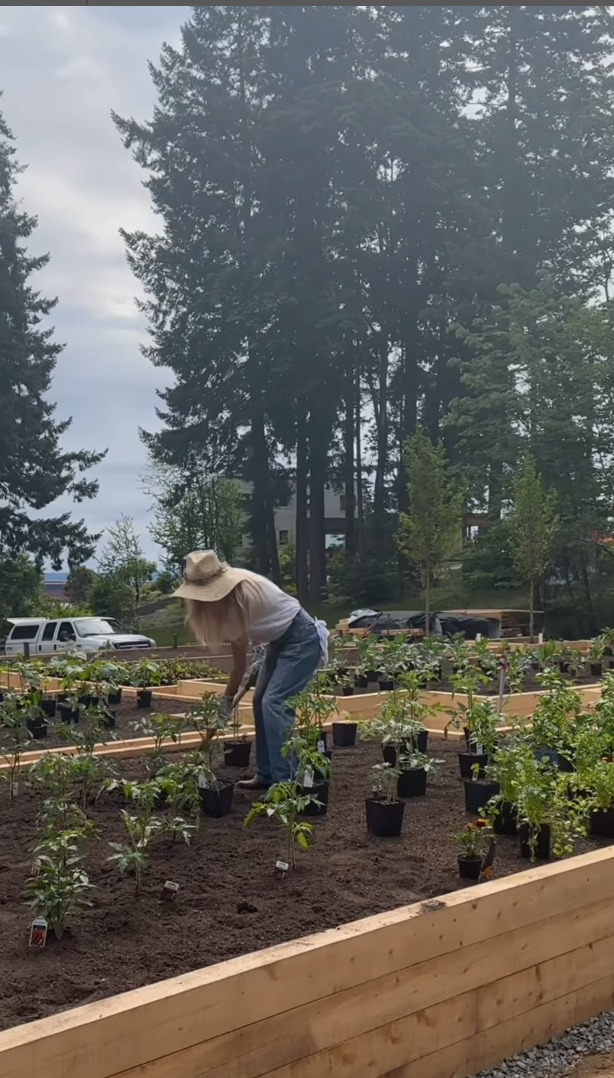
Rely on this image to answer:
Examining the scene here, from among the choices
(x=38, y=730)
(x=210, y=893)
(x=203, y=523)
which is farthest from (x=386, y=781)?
(x=203, y=523)

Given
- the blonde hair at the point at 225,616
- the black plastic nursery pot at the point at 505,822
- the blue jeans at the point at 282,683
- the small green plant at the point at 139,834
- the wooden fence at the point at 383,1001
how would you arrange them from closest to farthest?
the wooden fence at the point at 383,1001, the small green plant at the point at 139,834, the black plastic nursery pot at the point at 505,822, the blonde hair at the point at 225,616, the blue jeans at the point at 282,683

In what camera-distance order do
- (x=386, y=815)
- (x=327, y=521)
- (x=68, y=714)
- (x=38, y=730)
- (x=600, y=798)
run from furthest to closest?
(x=327, y=521) < (x=68, y=714) < (x=38, y=730) < (x=386, y=815) < (x=600, y=798)

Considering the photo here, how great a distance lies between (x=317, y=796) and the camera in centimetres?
489

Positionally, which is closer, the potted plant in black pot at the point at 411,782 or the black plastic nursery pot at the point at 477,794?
the black plastic nursery pot at the point at 477,794

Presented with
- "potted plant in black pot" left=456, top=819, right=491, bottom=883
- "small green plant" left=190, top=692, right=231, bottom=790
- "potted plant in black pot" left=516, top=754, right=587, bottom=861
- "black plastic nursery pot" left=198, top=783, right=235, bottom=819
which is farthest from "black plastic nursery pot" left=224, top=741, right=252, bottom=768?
"potted plant in black pot" left=456, top=819, right=491, bottom=883

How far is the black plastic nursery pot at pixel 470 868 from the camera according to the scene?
370 cm

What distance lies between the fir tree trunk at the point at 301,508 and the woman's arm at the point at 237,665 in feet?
98.8

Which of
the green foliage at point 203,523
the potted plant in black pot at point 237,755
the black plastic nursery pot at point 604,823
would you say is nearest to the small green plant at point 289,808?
the black plastic nursery pot at point 604,823

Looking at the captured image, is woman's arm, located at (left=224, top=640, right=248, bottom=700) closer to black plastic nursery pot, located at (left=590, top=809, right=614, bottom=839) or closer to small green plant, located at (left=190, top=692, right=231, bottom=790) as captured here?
small green plant, located at (left=190, top=692, right=231, bottom=790)

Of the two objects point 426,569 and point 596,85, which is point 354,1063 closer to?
point 426,569

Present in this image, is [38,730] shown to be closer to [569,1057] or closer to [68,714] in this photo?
[68,714]

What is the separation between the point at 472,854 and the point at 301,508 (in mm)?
33527

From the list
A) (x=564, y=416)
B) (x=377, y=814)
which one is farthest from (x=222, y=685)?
(x=564, y=416)

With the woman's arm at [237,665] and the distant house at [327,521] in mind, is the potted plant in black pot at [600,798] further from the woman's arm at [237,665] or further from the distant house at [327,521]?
the distant house at [327,521]
